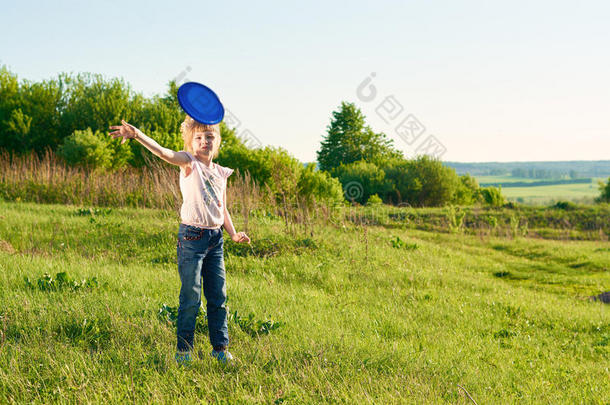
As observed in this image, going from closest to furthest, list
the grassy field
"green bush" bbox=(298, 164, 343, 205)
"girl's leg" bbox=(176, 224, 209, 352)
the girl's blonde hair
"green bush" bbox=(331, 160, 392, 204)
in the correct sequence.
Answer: the grassy field
"girl's leg" bbox=(176, 224, 209, 352)
the girl's blonde hair
"green bush" bbox=(298, 164, 343, 205)
"green bush" bbox=(331, 160, 392, 204)

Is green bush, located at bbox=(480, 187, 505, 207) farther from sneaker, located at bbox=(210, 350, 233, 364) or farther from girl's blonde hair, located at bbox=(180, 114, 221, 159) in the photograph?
girl's blonde hair, located at bbox=(180, 114, 221, 159)

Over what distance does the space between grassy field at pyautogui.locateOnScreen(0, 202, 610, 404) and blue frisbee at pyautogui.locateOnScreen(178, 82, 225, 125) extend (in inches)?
76.6

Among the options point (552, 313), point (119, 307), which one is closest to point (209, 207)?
point (119, 307)

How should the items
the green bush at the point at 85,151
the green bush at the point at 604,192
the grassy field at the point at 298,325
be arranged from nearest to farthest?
the grassy field at the point at 298,325
the green bush at the point at 85,151
the green bush at the point at 604,192

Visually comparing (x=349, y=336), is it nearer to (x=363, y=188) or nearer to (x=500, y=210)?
(x=500, y=210)

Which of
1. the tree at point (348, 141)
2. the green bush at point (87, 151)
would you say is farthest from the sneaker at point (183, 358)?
the tree at point (348, 141)

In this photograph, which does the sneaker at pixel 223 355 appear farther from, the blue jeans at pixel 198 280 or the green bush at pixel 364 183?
the green bush at pixel 364 183

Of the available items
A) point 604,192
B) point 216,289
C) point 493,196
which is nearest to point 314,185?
point 216,289

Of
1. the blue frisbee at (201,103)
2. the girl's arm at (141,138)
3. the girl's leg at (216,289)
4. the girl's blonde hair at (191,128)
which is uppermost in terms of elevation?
the blue frisbee at (201,103)

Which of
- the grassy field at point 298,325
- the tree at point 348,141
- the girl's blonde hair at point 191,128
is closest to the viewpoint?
the grassy field at point 298,325

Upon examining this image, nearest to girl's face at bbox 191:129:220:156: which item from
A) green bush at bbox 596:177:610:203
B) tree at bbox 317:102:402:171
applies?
green bush at bbox 596:177:610:203

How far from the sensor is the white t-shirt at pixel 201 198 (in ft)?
11.5

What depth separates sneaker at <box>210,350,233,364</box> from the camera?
3.67 meters

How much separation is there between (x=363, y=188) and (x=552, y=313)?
81.7 ft
